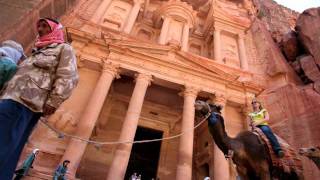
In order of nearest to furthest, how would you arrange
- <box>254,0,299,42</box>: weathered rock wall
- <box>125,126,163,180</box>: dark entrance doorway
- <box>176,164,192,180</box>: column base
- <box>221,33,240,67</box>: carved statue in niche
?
<box>176,164,192,180</box>: column base < <box>125,126,163,180</box>: dark entrance doorway < <box>221,33,240,67</box>: carved statue in niche < <box>254,0,299,42</box>: weathered rock wall

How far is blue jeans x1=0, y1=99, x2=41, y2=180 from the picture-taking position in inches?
103

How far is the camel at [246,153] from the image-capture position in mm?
5520

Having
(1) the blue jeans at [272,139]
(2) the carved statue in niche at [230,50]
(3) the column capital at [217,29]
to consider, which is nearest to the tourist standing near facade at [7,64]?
(1) the blue jeans at [272,139]

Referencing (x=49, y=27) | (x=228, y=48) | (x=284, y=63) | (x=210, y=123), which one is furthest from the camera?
(x=228, y=48)

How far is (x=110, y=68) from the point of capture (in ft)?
43.6

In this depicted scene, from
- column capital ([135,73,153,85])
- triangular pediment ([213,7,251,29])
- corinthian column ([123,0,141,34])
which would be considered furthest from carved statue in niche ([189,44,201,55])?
column capital ([135,73,153,85])

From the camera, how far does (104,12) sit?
60.1 ft

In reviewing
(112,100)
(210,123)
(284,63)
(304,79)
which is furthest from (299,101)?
(112,100)

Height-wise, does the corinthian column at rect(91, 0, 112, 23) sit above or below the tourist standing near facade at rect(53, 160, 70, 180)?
above

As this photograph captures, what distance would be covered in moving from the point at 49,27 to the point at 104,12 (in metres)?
15.7

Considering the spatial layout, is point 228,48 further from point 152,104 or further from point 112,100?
point 112,100

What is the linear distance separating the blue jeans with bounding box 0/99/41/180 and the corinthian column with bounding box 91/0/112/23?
15.2m

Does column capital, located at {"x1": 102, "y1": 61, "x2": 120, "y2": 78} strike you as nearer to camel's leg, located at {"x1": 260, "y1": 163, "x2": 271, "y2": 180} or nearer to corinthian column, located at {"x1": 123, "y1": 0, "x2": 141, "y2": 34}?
corinthian column, located at {"x1": 123, "y1": 0, "x2": 141, "y2": 34}

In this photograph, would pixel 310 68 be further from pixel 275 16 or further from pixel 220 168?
pixel 275 16
